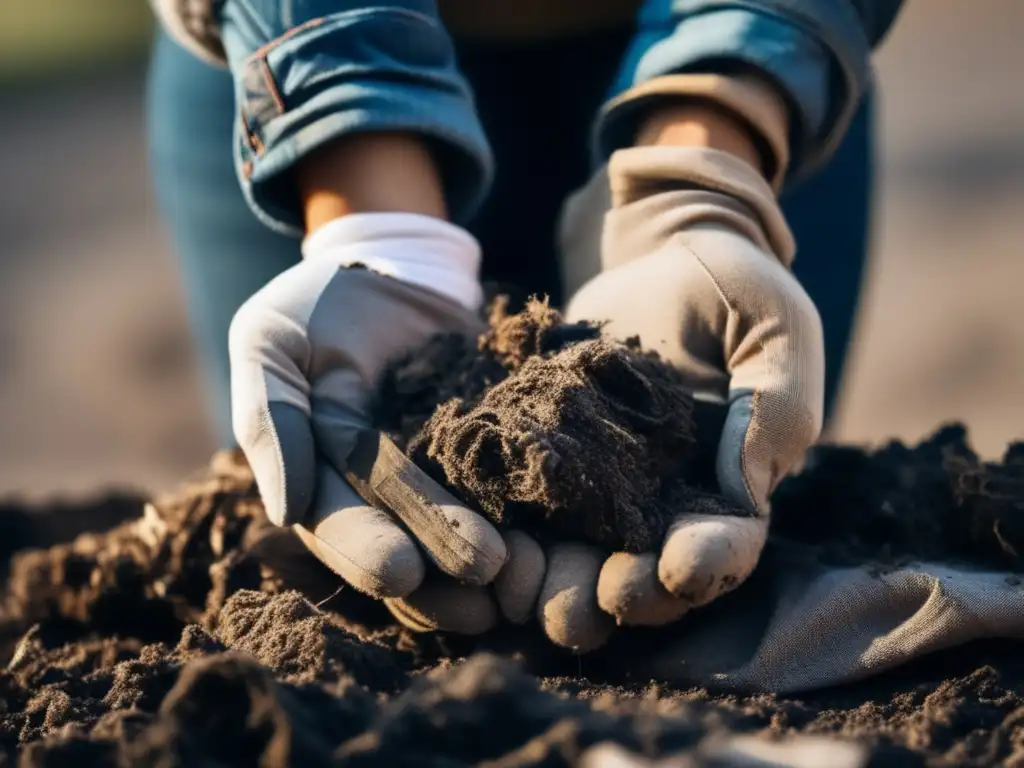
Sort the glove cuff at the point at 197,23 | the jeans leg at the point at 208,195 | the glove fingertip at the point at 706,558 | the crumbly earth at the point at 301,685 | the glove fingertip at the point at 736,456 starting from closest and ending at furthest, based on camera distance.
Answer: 1. the crumbly earth at the point at 301,685
2. the glove fingertip at the point at 706,558
3. the glove fingertip at the point at 736,456
4. the glove cuff at the point at 197,23
5. the jeans leg at the point at 208,195

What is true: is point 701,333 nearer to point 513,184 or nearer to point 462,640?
point 462,640

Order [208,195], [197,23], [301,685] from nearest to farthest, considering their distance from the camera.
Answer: [301,685]
[197,23]
[208,195]

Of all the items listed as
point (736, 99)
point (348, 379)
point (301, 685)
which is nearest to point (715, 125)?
point (736, 99)

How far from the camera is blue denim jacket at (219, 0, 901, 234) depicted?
4.29 ft

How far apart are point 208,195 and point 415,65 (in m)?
0.71

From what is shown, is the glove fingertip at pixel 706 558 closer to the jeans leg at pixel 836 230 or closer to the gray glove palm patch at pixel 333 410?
the gray glove palm patch at pixel 333 410

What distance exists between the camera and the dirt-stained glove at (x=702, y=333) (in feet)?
3.58

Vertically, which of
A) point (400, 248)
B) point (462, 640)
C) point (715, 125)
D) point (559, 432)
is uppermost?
point (715, 125)

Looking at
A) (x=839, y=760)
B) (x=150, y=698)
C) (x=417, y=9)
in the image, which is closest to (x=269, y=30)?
(x=417, y=9)

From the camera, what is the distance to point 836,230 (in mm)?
1948

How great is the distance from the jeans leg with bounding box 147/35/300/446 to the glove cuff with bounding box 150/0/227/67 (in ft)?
0.76

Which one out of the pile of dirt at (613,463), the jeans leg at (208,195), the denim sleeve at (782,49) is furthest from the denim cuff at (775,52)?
the jeans leg at (208,195)

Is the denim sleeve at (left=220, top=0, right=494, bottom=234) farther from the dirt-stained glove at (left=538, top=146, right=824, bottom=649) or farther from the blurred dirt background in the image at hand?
the blurred dirt background

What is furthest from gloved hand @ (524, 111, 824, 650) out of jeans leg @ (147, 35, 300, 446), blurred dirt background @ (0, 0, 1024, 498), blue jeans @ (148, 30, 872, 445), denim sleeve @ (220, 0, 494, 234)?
A: blurred dirt background @ (0, 0, 1024, 498)
